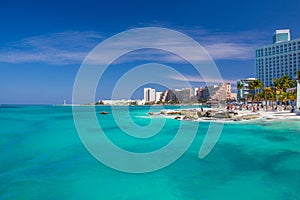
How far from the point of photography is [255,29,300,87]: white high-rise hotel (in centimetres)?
11462

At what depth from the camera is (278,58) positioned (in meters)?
122

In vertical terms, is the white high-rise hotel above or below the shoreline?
above

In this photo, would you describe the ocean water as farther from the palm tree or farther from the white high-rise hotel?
the white high-rise hotel

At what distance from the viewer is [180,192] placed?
8680 millimetres

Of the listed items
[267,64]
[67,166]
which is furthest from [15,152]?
[267,64]

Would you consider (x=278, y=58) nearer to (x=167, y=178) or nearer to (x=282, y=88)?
(x=282, y=88)

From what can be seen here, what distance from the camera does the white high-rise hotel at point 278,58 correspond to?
376 ft

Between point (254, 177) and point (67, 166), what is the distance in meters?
8.73

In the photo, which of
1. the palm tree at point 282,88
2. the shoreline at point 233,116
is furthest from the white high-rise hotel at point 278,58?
the shoreline at point 233,116

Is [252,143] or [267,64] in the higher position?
[267,64]

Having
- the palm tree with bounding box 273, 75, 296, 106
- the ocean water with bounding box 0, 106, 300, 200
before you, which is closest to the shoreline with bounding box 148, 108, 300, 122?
the palm tree with bounding box 273, 75, 296, 106

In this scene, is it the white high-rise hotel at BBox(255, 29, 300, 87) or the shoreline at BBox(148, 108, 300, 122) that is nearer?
the shoreline at BBox(148, 108, 300, 122)

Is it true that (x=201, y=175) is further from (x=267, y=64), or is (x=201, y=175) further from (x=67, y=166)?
(x=267, y=64)

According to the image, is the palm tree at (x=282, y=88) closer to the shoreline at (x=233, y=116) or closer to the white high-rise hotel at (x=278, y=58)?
the shoreline at (x=233, y=116)
